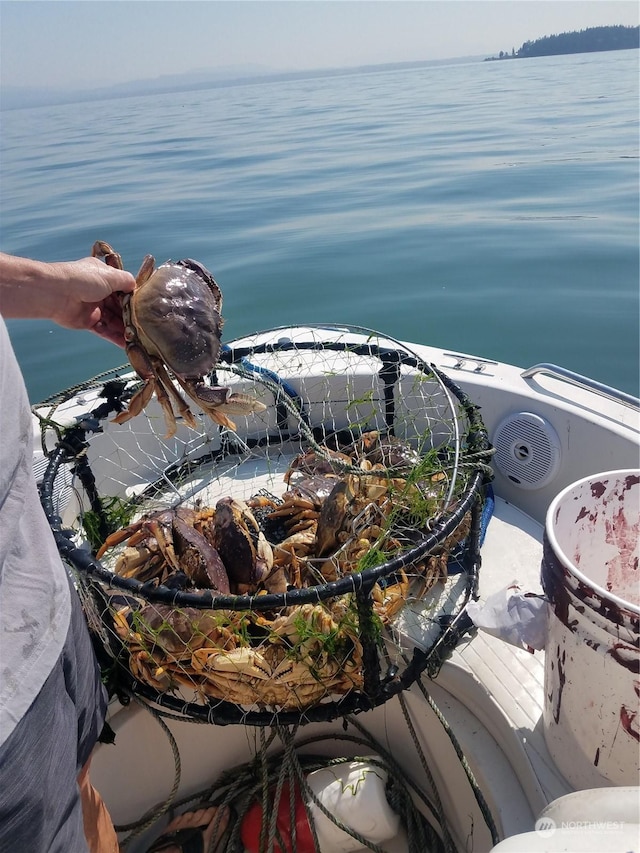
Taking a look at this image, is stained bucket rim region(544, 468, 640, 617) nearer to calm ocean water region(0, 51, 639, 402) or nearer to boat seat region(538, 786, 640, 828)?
boat seat region(538, 786, 640, 828)

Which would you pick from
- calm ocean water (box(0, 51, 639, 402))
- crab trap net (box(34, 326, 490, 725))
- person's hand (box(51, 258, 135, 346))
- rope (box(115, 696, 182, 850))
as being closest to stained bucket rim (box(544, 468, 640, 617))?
crab trap net (box(34, 326, 490, 725))

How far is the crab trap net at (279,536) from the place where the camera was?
2002 millimetres

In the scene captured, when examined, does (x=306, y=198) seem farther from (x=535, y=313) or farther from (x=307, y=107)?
(x=307, y=107)

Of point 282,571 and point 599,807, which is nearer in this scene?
point 599,807

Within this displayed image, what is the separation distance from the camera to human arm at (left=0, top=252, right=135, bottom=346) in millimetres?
1938

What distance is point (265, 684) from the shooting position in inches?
78.4

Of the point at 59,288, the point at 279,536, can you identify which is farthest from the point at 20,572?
the point at 279,536

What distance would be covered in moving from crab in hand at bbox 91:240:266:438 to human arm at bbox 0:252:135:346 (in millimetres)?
108

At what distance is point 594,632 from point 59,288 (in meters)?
1.82

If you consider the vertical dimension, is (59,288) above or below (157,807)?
above

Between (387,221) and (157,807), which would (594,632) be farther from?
(387,221)

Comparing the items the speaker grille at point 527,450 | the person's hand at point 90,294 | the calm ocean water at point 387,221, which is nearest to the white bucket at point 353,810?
the speaker grille at point 527,450

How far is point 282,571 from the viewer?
2465mm

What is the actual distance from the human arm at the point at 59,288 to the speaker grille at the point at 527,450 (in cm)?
187
